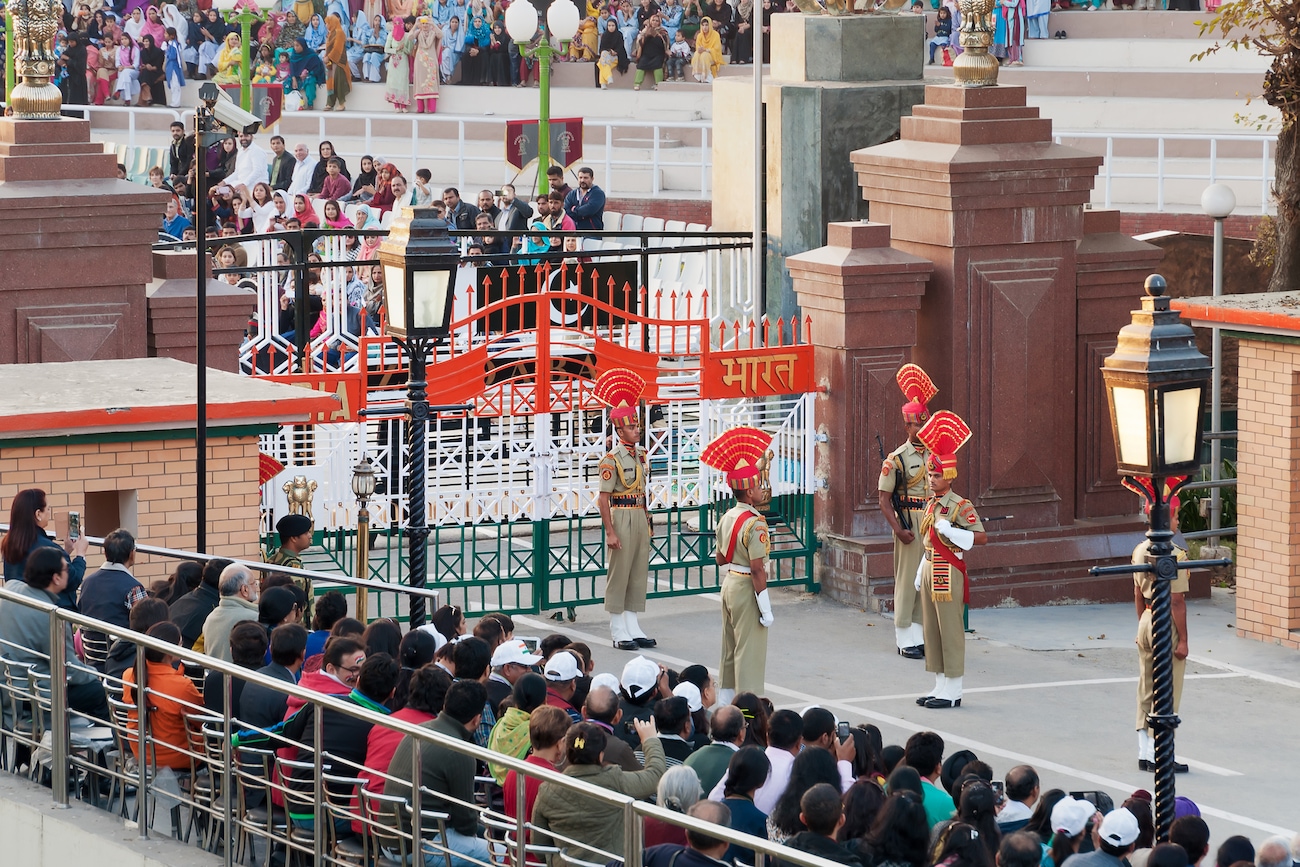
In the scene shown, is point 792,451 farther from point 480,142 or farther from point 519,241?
point 480,142

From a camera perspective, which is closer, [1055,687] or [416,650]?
[416,650]

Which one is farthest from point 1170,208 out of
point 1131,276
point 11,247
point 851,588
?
point 11,247

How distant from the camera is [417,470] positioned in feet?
39.7

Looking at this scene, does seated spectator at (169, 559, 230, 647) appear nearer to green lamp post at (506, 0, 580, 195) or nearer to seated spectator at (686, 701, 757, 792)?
seated spectator at (686, 701, 757, 792)

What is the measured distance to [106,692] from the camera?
9.92m

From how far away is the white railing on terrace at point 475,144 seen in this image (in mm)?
30578

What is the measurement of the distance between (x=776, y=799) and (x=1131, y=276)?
9238mm

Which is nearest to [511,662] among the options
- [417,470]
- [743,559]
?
[417,470]

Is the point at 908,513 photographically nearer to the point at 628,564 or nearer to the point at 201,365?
the point at 628,564

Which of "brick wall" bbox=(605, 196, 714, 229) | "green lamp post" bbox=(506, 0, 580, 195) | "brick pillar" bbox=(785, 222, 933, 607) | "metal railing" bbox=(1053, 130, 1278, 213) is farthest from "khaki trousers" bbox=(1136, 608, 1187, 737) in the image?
"brick wall" bbox=(605, 196, 714, 229)

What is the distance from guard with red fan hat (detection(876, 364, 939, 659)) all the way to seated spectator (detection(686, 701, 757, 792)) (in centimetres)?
562

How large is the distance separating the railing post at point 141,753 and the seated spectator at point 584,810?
5.80 feet

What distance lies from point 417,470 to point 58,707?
290 centimetres

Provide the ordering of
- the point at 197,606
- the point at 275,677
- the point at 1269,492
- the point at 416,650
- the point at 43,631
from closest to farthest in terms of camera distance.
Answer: the point at 275,677 < the point at 416,650 < the point at 43,631 < the point at 197,606 < the point at 1269,492
